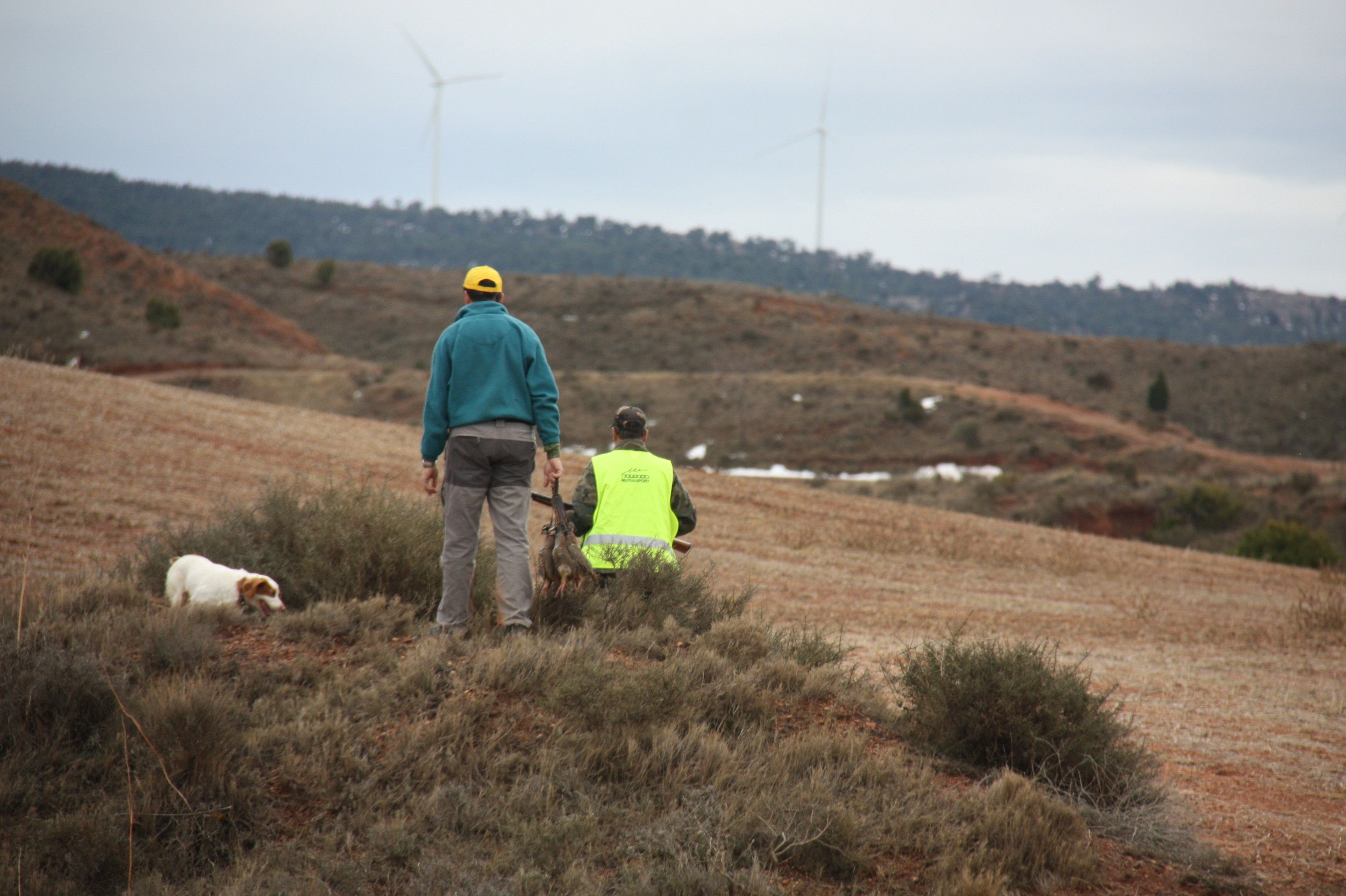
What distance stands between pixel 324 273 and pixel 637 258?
7429 cm

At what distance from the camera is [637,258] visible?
5635 inches

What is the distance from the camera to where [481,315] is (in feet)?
18.7

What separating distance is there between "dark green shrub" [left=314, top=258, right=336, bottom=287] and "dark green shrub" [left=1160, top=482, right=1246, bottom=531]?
208 feet

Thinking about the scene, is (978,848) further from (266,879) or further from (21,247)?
(21,247)

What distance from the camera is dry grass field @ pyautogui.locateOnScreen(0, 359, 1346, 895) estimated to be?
20.6 ft

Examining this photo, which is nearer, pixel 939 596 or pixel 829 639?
pixel 829 639

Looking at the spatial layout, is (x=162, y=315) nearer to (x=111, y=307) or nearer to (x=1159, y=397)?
(x=111, y=307)

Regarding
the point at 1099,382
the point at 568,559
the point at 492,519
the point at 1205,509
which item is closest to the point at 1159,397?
the point at 1099,382

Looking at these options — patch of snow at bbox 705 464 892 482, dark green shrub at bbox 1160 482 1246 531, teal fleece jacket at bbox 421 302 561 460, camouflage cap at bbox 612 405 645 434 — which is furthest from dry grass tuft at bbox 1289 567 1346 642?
patch of snow at bbox 705 464 892 482

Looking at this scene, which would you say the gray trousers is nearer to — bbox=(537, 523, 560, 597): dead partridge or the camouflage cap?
bbox=(537, 523, 560, 597): dead partridge

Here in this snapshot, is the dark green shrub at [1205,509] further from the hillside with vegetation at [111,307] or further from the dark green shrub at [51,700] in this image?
the hillside with vegetation at [111,307]

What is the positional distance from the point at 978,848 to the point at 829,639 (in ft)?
15.7

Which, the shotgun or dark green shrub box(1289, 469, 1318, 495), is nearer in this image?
the shotgun

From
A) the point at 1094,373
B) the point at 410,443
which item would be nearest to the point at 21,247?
the point at 410,443
